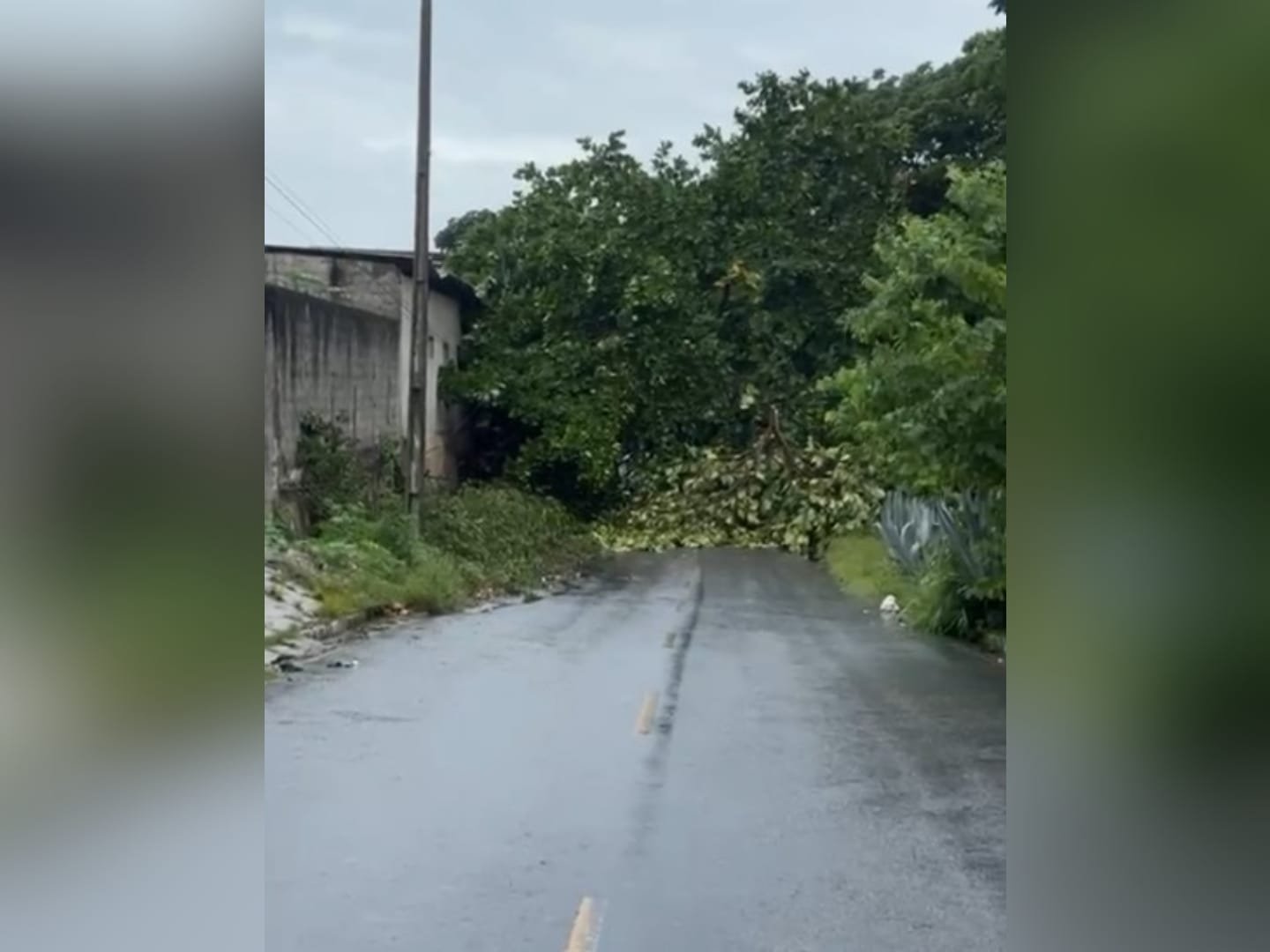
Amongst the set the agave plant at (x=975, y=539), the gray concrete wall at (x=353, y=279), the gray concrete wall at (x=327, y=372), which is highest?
the gray concrete wall at (x=353, y=279)

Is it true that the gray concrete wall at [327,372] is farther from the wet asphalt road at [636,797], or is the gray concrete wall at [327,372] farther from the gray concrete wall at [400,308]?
the wet asphalt road at [636,797]

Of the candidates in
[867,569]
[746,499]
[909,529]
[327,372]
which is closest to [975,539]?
[909,529]

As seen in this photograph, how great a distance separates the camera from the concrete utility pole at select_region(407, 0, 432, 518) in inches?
498

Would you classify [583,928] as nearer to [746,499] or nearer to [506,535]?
[506,535]

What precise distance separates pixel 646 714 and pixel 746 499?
1146cm

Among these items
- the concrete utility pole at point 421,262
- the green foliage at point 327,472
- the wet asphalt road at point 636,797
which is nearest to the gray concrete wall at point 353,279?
the concrete utility pole at point 421,262

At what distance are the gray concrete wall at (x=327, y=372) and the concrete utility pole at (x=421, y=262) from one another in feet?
1.86

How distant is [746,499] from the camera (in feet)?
64.3

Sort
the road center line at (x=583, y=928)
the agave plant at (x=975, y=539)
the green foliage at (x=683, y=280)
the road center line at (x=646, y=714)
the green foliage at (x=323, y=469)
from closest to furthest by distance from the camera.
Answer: the road center line at (x=583, y=928) < the road center line at (x=646, y=714) < the agave plant at (x=975, y=539) < the green foliage at (x=323, y=469) < the green foliage at (x=683, y=280)

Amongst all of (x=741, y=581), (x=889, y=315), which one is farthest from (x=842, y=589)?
(x=889, y=315)

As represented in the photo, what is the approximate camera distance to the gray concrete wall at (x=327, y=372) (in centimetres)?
1266

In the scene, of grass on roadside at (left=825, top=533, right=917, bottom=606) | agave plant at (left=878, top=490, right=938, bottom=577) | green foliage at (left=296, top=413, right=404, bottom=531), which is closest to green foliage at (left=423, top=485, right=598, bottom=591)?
green foliage at (left=296, top=413, right=404, bottom=531)

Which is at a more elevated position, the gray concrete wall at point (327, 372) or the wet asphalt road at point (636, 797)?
the gray concrete wall at point (327, 372)
